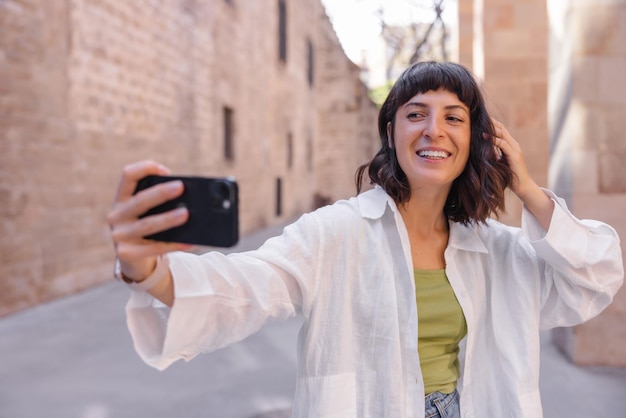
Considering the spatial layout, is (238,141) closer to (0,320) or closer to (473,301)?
(0,320)

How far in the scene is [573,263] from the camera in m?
1.55

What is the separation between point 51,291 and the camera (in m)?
6.45

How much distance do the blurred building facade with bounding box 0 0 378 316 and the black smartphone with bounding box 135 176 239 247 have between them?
536cm

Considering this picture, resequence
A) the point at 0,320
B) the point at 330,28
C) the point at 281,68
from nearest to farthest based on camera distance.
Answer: the point at 0,320 → the point at 281,68 → the point at 330,28

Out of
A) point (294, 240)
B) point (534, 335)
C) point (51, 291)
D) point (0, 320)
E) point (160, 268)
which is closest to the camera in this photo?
point (160, 268)

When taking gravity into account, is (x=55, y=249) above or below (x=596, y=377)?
above

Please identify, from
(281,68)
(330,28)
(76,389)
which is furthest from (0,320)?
(330,28)

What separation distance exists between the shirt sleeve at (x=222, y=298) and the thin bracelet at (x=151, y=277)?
0.04 m

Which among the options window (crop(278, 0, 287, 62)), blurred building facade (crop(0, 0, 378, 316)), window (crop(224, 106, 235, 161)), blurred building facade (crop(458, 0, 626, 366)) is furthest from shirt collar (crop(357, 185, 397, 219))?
window (crop(278, 0, 287, 62))

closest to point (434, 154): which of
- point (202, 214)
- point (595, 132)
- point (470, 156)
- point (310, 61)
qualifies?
point (470, 156)

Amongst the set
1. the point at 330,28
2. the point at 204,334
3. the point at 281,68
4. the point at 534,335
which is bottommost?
the point at 534,335

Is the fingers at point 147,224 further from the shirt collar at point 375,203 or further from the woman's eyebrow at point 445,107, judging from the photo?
the woman's eyebrow at point 445,107

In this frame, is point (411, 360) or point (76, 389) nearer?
point (411, 360)

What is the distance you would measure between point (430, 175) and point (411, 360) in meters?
0.47
